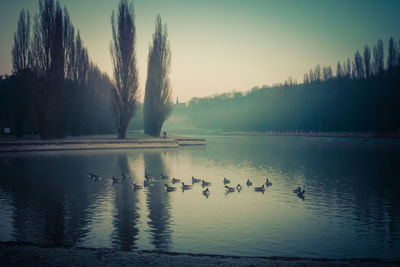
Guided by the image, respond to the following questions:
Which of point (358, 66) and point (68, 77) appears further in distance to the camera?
point (358, 66)

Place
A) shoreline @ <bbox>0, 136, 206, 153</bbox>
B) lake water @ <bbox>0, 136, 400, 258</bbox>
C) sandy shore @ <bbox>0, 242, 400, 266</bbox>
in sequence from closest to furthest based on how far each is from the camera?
sandy shore @ <bbox>0, 242, 400, 266</bbox> < lake water @ <bbox>0, 136, 400, 258</bbox> < shoreline @ <bbox>0, 136, 206, 153</bbox>

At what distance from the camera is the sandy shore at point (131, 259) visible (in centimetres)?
559

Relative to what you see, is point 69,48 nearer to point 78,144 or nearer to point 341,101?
point 78,144

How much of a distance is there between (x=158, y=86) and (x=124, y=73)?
7495 millimetres

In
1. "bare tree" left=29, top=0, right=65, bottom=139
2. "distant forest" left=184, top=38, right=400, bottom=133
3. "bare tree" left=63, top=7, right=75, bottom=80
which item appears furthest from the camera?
"distant forest" left=184, top=38, right=400, bottom=133

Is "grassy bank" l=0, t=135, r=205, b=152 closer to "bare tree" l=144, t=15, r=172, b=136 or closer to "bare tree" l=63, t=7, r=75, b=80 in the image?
"bare tree" l=144, t=15, r=172, b=136

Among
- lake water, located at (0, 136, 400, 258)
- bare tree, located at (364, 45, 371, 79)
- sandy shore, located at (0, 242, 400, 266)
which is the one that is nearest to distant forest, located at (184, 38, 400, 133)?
bare tree, located at (364, 45, 371, 79)

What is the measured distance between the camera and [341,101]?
221 feet

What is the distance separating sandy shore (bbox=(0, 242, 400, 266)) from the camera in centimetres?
559

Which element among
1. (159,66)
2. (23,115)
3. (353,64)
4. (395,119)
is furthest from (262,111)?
(23,115)

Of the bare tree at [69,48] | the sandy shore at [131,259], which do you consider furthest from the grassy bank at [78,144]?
the sandy shore at [131,259]

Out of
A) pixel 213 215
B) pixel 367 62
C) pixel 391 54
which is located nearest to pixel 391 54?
pixel 391 54

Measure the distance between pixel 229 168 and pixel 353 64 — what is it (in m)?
61.0

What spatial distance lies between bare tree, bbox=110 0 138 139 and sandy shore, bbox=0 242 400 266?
35.2m
